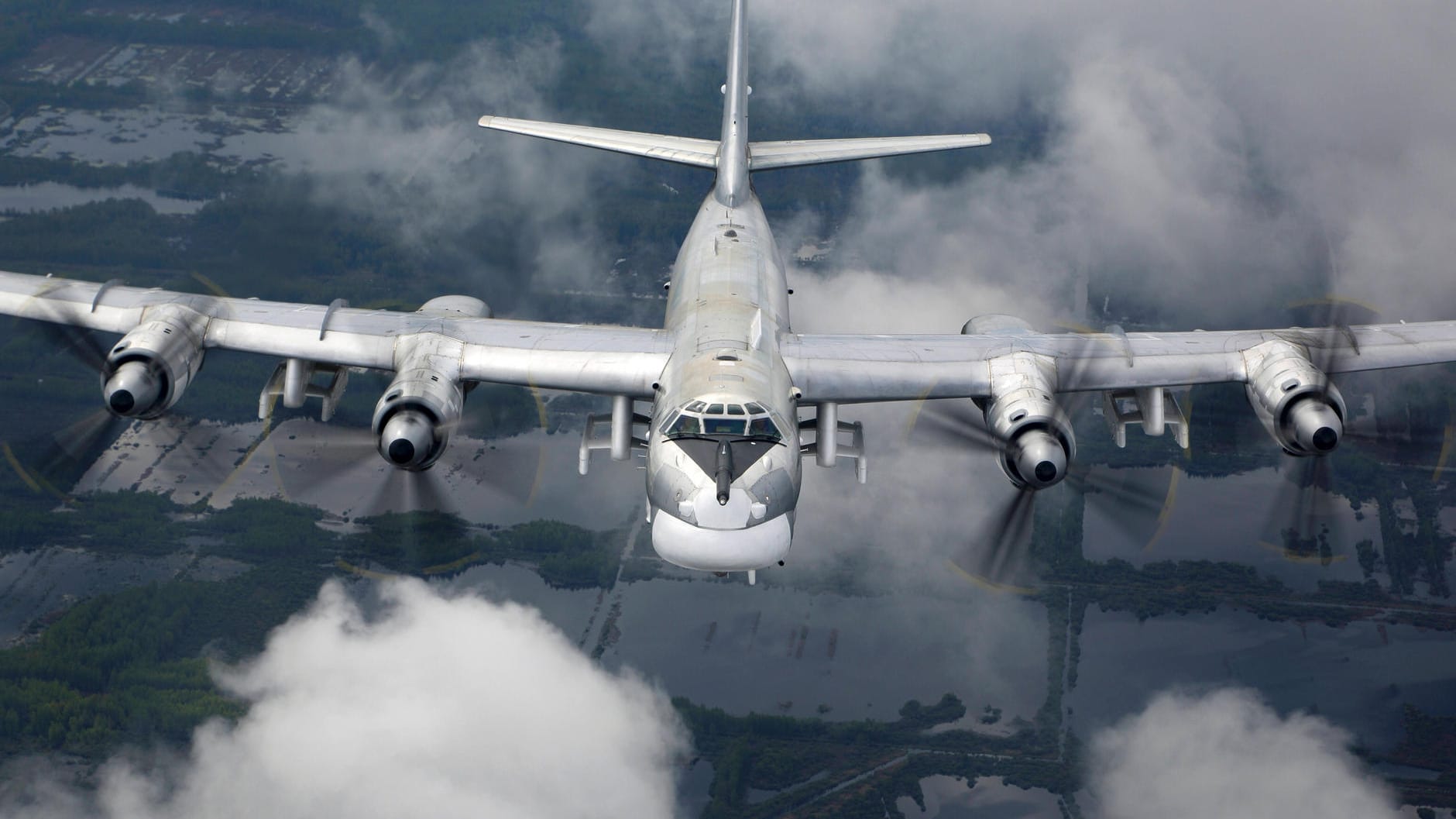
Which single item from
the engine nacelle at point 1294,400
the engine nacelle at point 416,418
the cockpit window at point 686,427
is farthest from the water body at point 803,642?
the cockpit window at point 686,427

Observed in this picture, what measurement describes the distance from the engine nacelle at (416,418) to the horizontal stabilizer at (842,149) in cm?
1756

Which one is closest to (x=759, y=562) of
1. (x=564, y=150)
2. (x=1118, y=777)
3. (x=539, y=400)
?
(x=539, y=400)

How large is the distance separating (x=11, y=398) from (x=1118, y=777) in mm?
67755

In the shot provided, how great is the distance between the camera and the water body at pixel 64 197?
94.5 metres

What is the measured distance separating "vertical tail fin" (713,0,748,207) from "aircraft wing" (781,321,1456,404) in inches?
384

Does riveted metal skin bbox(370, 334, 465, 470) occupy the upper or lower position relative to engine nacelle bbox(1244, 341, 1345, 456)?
lower

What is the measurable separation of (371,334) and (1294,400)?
2837cm

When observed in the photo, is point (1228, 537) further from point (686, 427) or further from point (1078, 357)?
point (686, 427)

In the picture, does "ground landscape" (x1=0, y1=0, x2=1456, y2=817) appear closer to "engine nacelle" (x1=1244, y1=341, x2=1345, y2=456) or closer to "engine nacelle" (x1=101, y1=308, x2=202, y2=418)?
"engine nacelle" (x1=101, y1=308, x2=202, y2=418)

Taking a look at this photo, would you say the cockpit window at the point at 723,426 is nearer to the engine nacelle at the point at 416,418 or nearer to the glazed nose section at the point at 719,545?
the glazed nose section at the point at 719,545

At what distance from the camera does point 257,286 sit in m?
65.8

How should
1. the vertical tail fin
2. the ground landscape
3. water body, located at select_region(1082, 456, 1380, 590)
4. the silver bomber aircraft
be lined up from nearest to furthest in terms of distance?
1. the silver bomber aircraft
2. the vertical tail fin
3. the ground landscape
4. water body, located at select_region(1082, 456, 1380, 590)

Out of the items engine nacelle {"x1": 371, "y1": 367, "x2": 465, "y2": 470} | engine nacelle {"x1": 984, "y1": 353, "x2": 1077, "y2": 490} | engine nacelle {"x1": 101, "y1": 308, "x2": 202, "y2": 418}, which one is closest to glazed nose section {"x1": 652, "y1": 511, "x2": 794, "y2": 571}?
engine nacelle {"x1": 371, "y1": 367, "x2": 465, "y2": 470}

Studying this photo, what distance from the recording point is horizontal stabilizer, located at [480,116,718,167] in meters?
49.5
